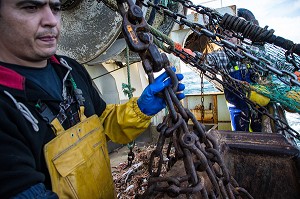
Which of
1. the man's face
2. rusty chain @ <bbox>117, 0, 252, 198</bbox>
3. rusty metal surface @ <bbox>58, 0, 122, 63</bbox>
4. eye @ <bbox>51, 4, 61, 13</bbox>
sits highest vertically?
rusty metal surface @ <bbox>58, 0, 122, 63</bbox>

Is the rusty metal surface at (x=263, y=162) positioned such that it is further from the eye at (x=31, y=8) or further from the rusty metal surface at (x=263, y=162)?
the eye at (x=31, y=8)

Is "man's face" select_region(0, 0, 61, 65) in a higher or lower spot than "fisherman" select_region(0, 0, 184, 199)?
higher

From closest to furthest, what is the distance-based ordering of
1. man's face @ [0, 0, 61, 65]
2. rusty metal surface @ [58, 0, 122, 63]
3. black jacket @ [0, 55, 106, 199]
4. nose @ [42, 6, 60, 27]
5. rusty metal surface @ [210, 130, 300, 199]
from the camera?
black jacket @ [0, 55, 106, 199]
man's face @ [0, 0, 61, 65]
nose @ [42, 6, 60, 27]
rusty metal surface @ [210, 130, 300, 199]
rusty metal surface @ [58, 0, 122, 63]

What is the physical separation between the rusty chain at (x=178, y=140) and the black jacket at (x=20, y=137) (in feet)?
2.06

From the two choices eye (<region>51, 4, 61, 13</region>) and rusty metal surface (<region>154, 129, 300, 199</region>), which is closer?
eye (<region>51, 4, 61, 13</region>)

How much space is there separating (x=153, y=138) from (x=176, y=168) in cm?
588

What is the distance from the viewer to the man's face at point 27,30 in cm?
138

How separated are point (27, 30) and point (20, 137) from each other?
0.67 meters

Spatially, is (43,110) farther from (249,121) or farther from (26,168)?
(249,121)

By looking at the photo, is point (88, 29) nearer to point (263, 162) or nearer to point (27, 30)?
point (27, 30)

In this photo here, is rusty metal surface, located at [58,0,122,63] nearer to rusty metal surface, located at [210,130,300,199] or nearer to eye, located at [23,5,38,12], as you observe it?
eye, located at [23,5,38,12]

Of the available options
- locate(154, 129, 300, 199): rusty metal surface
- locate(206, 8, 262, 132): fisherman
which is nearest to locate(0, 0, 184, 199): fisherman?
locate(154, 129, 300, 199): rusty metal surface

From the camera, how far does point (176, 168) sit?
1.67m

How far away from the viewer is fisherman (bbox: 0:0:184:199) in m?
1.15
